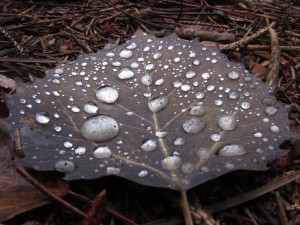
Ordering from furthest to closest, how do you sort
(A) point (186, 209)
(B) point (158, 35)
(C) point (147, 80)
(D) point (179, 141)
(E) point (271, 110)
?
(B) point (158, 35) → (C) point (147, 80) → (E) point (271, 110) → (D) point (179, 141) → (A) point (186, 209)

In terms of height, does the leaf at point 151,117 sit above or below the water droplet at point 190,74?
below

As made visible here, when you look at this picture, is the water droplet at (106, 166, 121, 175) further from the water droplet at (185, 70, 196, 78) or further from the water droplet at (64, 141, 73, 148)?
the water droplet at (185, 70, 196, 78)

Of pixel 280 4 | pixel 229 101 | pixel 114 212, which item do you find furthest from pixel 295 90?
pixel 280 4

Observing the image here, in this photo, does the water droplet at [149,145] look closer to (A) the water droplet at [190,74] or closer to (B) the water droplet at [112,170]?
(B) the water droplet at [112,170]

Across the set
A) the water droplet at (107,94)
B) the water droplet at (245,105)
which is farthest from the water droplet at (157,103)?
the water droplet at (245,105)

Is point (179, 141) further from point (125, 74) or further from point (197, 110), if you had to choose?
point (125, 74)

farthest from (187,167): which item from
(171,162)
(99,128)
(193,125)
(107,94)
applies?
(107,94)

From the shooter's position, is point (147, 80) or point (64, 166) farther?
point (147, 80)
